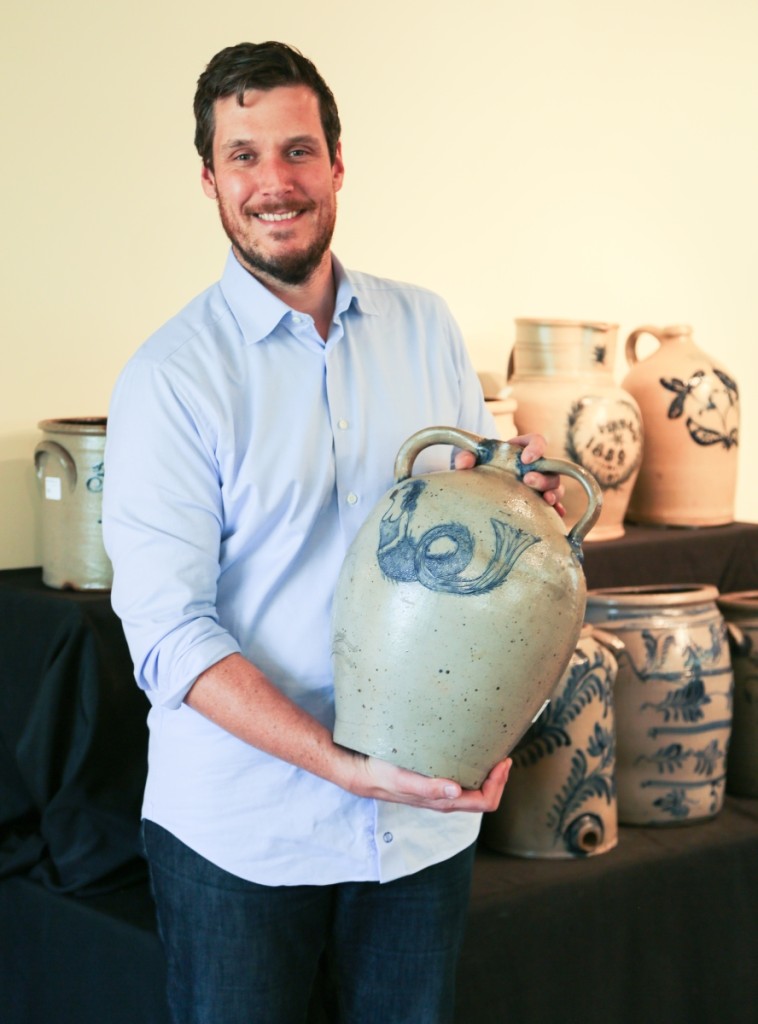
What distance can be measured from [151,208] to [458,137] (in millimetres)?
763

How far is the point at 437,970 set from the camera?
55.3 inches

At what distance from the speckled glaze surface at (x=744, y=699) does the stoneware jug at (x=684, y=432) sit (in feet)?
1.11

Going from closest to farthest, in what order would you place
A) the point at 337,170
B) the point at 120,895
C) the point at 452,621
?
the point at 452,621, the point at 337,170, the point at 120,895

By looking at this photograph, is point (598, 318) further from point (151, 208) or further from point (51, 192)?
point (51, 192)

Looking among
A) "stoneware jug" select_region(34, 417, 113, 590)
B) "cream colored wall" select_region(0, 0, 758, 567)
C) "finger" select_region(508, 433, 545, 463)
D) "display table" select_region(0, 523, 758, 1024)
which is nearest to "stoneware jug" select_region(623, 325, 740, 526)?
"cream colored wall" select_region(0, 0, 758, 567)

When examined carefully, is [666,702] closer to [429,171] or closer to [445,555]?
[445,555]

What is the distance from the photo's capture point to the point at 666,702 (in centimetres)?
212

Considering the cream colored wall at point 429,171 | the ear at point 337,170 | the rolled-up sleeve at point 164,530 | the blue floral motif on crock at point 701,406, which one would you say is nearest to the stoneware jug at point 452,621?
the rolled-up sleeve at point 164,530

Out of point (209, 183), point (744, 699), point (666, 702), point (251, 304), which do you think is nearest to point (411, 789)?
point (251, 304)

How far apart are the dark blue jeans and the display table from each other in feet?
1.00

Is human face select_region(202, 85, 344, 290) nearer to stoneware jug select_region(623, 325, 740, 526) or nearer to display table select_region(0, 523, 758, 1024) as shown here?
display table select_region(0, 523, 758, 1024)

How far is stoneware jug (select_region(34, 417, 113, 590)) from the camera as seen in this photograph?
188 centimetres

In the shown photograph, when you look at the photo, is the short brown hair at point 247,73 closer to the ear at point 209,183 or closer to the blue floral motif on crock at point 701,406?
the ear at point 209,183

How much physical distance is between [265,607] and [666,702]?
3.22 ft
